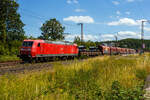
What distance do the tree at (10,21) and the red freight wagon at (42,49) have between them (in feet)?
65.6

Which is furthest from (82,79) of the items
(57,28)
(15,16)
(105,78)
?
(57,28)

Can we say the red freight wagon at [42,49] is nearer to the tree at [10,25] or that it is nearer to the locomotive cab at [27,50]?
the locomotive cab at [27,50]

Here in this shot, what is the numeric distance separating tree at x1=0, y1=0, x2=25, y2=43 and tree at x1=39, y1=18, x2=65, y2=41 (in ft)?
85.3

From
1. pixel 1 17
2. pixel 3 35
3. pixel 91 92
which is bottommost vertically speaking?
pixel 91 92

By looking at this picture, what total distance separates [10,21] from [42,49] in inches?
1359

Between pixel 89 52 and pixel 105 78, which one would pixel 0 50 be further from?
pixel 105 78

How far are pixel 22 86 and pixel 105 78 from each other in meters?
3.42

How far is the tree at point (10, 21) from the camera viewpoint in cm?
4162

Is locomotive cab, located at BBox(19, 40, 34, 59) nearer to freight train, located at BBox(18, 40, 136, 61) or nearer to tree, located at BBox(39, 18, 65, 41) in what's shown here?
freight train, located at BBox(18, 40, 136, 61)

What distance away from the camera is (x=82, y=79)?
278 inches

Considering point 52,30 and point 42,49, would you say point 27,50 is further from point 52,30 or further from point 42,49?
point 52,30

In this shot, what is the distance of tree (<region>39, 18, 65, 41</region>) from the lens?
8079 centimetres

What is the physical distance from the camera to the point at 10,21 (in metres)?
50.2

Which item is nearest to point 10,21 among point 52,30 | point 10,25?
point 10,25
